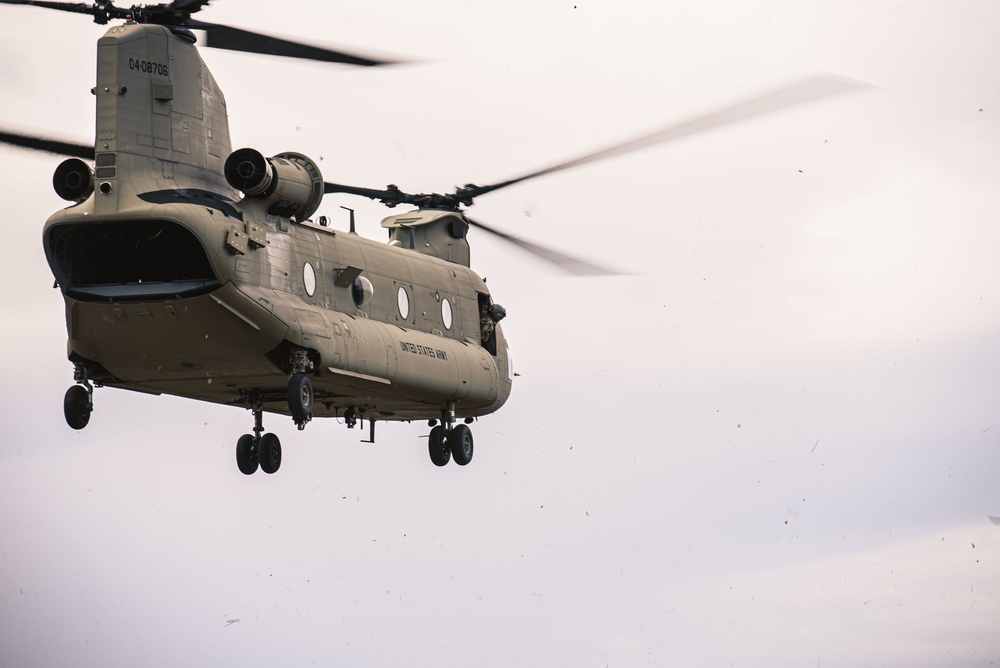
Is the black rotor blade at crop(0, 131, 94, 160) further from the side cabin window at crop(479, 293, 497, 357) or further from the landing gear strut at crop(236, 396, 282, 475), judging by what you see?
the side cabin window at crop(479, 293, 497, 357)

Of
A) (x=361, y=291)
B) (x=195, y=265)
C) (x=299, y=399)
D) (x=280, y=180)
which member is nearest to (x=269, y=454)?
(x=361, y=291)

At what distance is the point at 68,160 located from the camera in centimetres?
4294

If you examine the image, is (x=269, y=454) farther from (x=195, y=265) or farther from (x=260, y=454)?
(x=195, y=265)

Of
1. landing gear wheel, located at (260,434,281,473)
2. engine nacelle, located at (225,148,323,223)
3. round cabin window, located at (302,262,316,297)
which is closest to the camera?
engine nacelle, located at (225,148,323,223)

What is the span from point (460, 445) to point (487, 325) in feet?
11.3

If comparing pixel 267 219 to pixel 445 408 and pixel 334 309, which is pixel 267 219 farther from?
pixel 445 408

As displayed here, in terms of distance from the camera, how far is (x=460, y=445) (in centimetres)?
5225

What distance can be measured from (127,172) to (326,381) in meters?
6.72

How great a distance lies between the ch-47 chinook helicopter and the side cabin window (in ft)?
15.8

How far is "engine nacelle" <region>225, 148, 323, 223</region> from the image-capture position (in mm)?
44094

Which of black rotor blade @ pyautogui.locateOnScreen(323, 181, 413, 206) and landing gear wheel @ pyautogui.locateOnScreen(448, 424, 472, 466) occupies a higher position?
black rotor blade @ pyautogui.locateOnScreen(323, 181, 413, 206)

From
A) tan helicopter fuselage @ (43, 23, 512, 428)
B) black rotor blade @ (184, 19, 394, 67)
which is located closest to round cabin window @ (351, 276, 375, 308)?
tan helicopter fuselage @ (43, 23, 512, 428)

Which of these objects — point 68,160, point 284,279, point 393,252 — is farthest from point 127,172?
point 393,252

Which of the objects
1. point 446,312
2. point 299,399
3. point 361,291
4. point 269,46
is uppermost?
point 269,46
